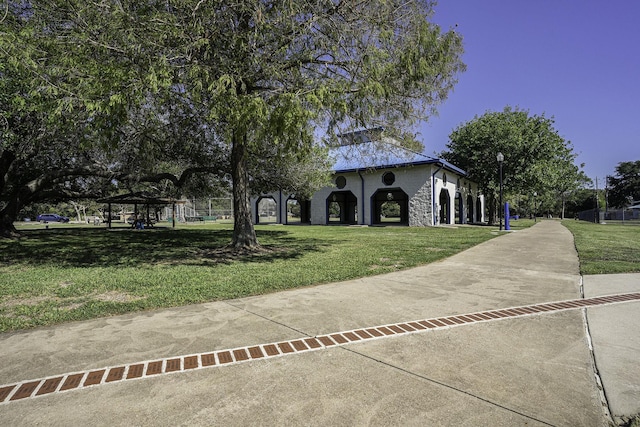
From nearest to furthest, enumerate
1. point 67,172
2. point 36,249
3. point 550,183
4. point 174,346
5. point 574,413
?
point 574,413 < point 174,346 < point 36,249 < point 67,172 < point 550,183

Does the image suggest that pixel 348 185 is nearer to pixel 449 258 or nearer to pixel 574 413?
pixel 449 258

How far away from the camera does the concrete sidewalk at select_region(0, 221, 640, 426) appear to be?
2.55 m

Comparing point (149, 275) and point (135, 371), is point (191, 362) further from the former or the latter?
point (149, 275)

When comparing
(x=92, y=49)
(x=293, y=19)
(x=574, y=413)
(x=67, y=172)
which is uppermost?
(x=293, y=19)

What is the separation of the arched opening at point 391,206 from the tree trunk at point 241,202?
19.7m

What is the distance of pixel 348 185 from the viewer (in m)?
31.6

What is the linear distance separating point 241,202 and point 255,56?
4.62 m

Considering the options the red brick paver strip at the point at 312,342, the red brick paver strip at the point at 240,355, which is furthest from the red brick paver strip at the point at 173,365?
the red brick paver strip at the point at 312,342

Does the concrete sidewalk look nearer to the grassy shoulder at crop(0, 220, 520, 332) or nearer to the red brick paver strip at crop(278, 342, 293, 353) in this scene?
the red brick paver strip at crop(278, 342, 293, 353)

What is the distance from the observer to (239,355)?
11.5 ft

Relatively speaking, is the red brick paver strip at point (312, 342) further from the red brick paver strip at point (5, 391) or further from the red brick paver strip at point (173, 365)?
the red brick paver strip at point (5, 391)

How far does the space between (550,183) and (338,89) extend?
30.3 meters

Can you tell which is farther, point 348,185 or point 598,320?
point 348,185

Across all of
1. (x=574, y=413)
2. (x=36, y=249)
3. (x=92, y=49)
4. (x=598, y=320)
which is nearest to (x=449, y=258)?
(x=598, y=320)
